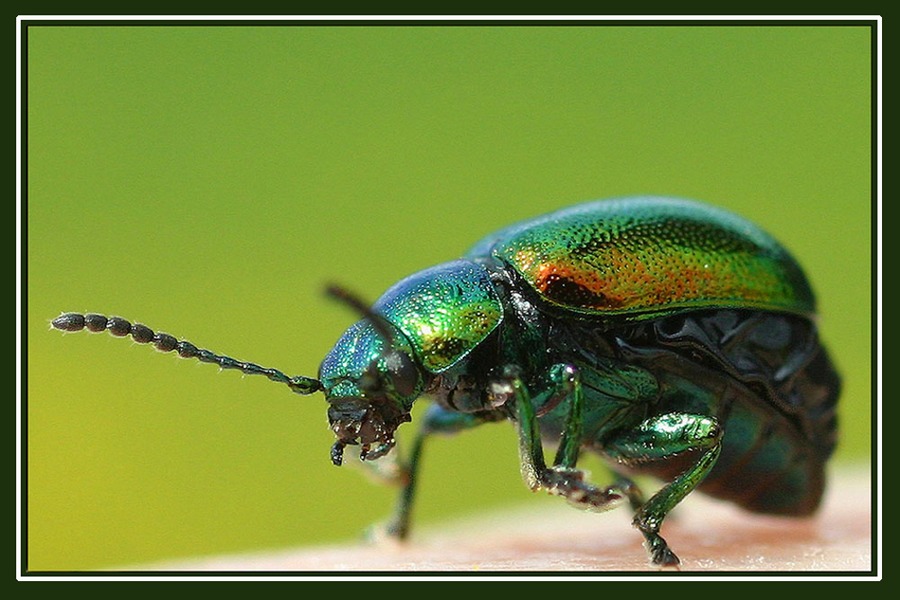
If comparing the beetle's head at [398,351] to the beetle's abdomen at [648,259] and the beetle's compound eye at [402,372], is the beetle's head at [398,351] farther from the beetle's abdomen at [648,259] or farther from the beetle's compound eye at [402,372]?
the beetle's abdomen at [648,259]

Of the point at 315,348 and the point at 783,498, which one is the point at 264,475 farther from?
the point at 783,498

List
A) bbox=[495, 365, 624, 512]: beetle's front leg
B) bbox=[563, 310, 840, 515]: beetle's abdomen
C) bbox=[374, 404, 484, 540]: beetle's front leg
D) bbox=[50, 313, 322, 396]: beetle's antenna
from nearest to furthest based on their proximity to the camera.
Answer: bbox=[495, 365, 624, 512]: beetle's front leg < bbox=[50, 313, 322, 396]: beetle's antenna < bbox=[563, 310, 840, 515]: beetle's abdomen < bbox=[374, 404, 484, 540]: beetle's front leg

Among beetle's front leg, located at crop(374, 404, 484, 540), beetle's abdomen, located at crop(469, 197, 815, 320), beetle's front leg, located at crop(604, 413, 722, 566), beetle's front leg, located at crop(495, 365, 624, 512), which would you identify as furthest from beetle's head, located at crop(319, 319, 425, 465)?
beetle's front leg, located at crop(604, 413, 722, 566)

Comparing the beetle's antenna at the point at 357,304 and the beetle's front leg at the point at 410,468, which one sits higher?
the beetle's antenna at the point at 357,304

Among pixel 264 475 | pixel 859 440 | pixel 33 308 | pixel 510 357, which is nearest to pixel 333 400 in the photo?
pixel 510 357

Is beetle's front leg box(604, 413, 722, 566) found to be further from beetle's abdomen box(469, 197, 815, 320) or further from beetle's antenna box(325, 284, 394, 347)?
beetle's antenna box(325, 284, 394, 347)

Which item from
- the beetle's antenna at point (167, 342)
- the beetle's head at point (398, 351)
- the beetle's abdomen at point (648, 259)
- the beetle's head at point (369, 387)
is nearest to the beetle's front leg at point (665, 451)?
the beetle's abdomen at point (648, 259)

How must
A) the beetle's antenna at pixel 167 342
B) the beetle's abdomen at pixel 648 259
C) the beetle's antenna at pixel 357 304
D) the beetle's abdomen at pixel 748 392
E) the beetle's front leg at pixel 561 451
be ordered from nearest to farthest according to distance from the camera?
1. the beetle's antenna at pixel 357 304
2. the beetle's front leg at pixel 561 451
3. the beetle's antenna at pixel 167 342
4. the beetle's abdomen at pixel 648 259
5. the beetle's abdomen at pixel 748 392
